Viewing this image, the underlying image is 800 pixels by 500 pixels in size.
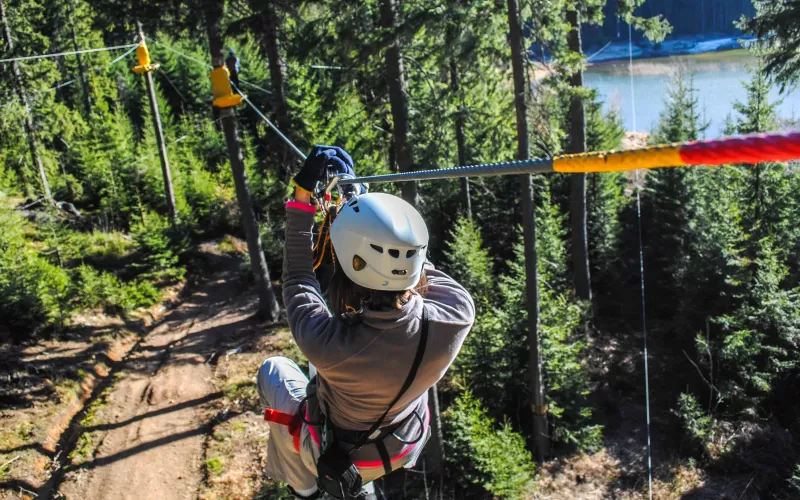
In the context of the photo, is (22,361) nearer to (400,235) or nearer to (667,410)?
(400,235)

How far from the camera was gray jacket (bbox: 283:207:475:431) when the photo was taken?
7.22 feet

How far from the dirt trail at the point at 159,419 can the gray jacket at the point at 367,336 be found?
692 cm

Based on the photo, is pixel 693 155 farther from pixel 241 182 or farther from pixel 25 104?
pixel 25 104

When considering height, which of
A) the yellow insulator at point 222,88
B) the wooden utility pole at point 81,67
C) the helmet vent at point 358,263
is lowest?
the helmet vent at point 358,263

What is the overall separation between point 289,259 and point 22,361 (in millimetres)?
10845

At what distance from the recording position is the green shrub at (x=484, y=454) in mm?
9828

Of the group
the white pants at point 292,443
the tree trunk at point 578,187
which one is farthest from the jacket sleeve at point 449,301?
the tree trunk at point 578,187

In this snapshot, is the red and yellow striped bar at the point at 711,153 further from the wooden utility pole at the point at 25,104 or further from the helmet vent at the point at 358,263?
the wooden utility pole at the point at 25,104

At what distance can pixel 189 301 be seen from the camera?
16.4 metres

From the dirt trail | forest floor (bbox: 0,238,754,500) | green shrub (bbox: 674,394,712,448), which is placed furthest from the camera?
green shrub (bbox: 674,394,712,448)

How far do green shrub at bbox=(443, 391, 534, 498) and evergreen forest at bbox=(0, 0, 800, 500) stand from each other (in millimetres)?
51

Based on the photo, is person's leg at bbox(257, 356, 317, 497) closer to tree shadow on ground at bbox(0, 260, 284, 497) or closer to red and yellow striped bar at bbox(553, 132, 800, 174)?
red and yellow striped bar at bbox(553, 132, 800, 174)

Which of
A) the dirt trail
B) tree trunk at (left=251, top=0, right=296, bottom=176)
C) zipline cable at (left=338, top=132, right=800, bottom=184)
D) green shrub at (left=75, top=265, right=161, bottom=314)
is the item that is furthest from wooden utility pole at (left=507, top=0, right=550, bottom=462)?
green shrub at (left=75, top=265, right=161, bottom=314)

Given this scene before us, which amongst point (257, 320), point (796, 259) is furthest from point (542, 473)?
point (796, 259)
